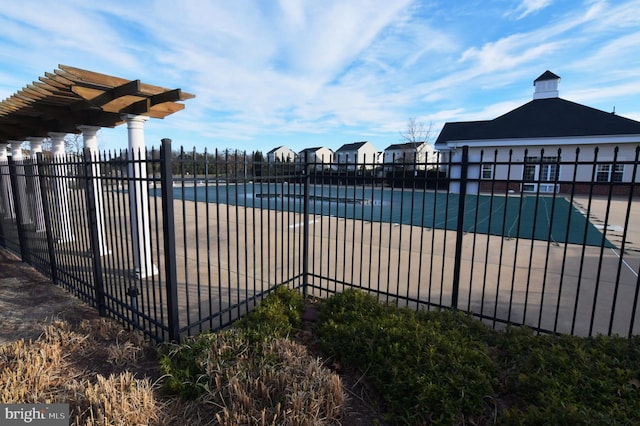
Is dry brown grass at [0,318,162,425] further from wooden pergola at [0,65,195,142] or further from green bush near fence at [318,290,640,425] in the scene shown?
wooden pergola at [0,65,195,142]

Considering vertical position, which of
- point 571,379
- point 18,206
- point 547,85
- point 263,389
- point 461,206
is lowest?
point 263,389

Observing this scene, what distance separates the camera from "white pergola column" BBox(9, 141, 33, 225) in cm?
629

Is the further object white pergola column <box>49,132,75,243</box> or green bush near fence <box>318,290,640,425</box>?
white pergola column <box>49,132,75,243</box>

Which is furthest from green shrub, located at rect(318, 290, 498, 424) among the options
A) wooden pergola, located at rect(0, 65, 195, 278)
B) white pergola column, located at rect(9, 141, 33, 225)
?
white pergola column, located at rect(9, 141, 33, 225)

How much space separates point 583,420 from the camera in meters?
2.10

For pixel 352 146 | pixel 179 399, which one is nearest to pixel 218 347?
pixel 179 399

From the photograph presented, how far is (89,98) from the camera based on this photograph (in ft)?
15.9

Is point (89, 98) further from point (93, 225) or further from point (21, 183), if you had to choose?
point (21, 183)

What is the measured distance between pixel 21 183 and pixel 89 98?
12.1ft

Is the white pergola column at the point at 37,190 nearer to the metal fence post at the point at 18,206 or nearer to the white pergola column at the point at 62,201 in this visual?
the metal fence post at the point at 18,206

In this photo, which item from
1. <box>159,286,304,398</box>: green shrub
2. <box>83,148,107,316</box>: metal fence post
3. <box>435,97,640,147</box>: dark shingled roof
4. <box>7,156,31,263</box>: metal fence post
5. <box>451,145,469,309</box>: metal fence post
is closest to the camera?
<box>159,286,304,398</box>: green shrub

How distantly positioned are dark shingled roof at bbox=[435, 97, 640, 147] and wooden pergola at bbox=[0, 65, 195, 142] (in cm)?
2763

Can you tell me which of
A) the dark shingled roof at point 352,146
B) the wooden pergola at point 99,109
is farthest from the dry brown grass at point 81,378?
the dark shingled roof at point 352,146

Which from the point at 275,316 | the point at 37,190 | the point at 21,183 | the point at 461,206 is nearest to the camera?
the point at 275,316
